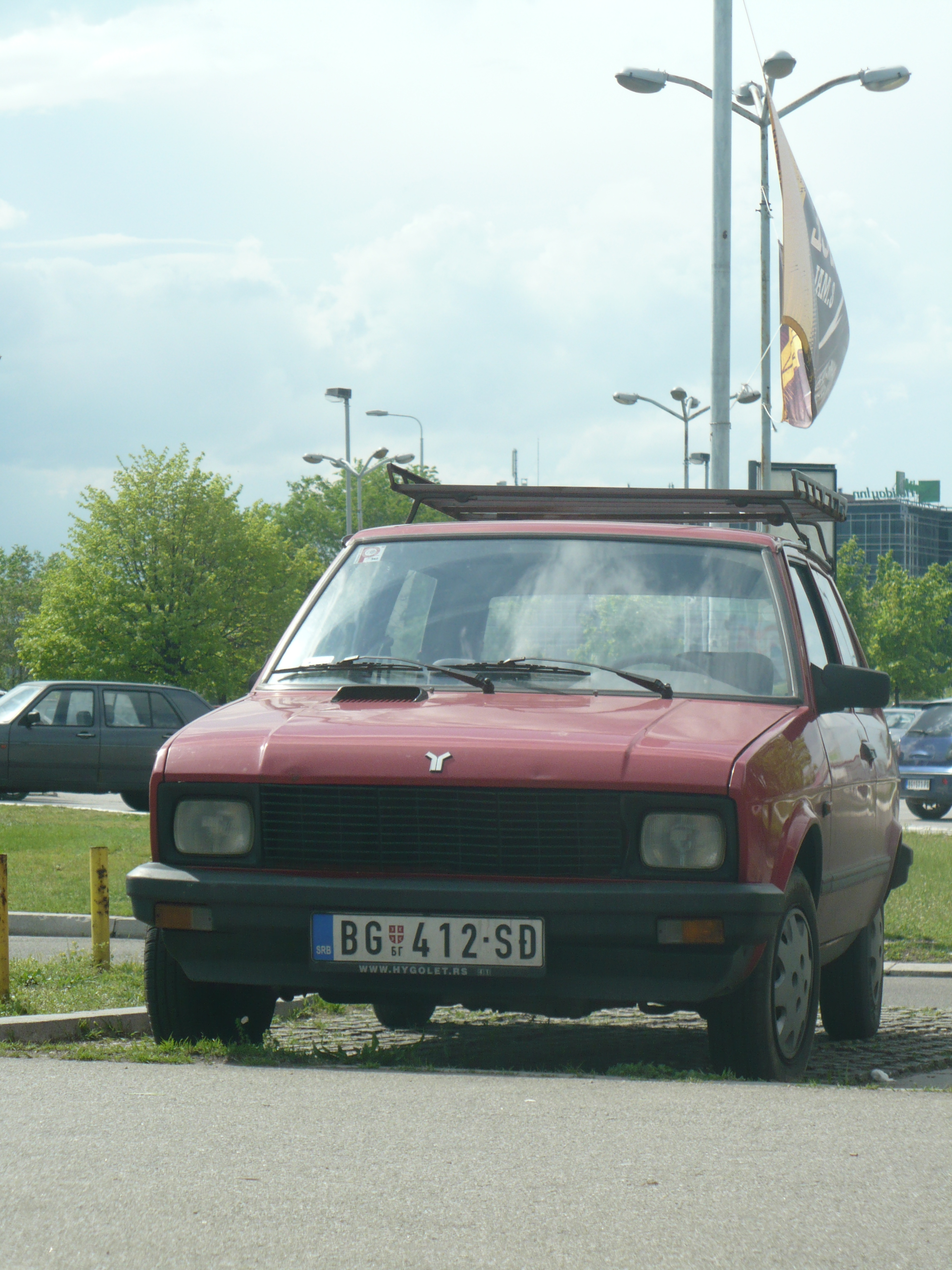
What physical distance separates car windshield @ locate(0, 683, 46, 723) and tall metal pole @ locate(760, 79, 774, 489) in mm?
10385

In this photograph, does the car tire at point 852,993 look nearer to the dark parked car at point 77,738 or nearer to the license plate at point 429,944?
the license plate at point 429,944

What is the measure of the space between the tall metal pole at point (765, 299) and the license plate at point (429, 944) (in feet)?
60.9

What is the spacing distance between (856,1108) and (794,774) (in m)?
1.21

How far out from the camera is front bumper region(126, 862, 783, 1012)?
5.00 metres

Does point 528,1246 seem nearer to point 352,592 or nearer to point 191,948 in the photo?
point 191,948

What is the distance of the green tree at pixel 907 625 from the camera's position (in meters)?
75.6

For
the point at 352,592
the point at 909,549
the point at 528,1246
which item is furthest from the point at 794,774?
the point at 909,549

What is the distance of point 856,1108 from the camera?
182 inches

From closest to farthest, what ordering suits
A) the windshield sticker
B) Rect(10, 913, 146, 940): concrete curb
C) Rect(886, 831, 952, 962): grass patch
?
the windshield sticker
Rect(886, 831, 952, 962): grass patch
Rect(10, 913, 146, 940): concrete curb

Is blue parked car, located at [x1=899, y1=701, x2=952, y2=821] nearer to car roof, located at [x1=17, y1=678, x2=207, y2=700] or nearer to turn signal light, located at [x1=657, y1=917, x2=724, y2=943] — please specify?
car roof, located at [x1=17, y1=678, x2=207, y2=700]

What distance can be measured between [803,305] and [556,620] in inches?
365

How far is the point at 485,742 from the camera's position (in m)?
5.11

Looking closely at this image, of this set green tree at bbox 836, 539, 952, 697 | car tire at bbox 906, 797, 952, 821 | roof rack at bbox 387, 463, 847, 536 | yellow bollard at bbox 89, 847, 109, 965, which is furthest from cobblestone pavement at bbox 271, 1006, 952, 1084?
green tree at bbox 836, 539, 952, 697

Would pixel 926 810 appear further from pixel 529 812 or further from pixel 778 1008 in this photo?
pixel 529 812
